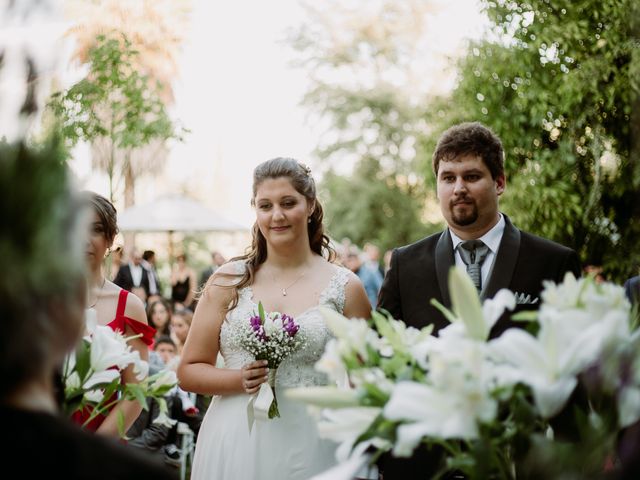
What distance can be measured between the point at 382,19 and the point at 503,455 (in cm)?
3164

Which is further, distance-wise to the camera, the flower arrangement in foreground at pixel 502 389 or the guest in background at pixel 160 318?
the guest in background at pixel 160 318

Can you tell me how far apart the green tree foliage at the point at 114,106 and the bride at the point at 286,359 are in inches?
185

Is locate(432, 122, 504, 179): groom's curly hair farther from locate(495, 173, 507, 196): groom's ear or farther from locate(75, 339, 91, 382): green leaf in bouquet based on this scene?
locate(75, 339, 91, 382): green leaf in bouquet

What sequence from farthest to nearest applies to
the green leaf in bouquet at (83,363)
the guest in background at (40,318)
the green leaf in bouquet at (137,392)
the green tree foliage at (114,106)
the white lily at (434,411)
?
the green tree foliage at (114,106) < the green leaf in bouquet at (137,392) < the green leaf in bouquet at (83,363) < the white lily at (434,411) < the guest in background at (40,318)

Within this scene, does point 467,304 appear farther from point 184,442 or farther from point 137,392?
point 184,442

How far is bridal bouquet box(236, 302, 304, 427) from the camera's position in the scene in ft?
11.4

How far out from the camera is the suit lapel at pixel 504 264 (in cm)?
331

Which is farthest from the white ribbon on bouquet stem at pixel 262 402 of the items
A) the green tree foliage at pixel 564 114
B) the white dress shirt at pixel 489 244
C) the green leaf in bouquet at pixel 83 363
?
the green tree foliage at pixel 564 114

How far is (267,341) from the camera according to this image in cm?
346

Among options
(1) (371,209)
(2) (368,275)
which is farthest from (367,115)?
(2) (368,275)

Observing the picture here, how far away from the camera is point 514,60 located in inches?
336

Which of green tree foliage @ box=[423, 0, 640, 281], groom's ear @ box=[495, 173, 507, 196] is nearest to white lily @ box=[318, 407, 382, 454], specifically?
groom's ear @ box=[495, 173, 507, 196]

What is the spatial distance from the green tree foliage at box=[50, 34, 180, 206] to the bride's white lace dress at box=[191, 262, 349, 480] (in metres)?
4.92

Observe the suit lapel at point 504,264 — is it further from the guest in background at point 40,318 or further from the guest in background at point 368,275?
Result: the guest in background at point 368,275
